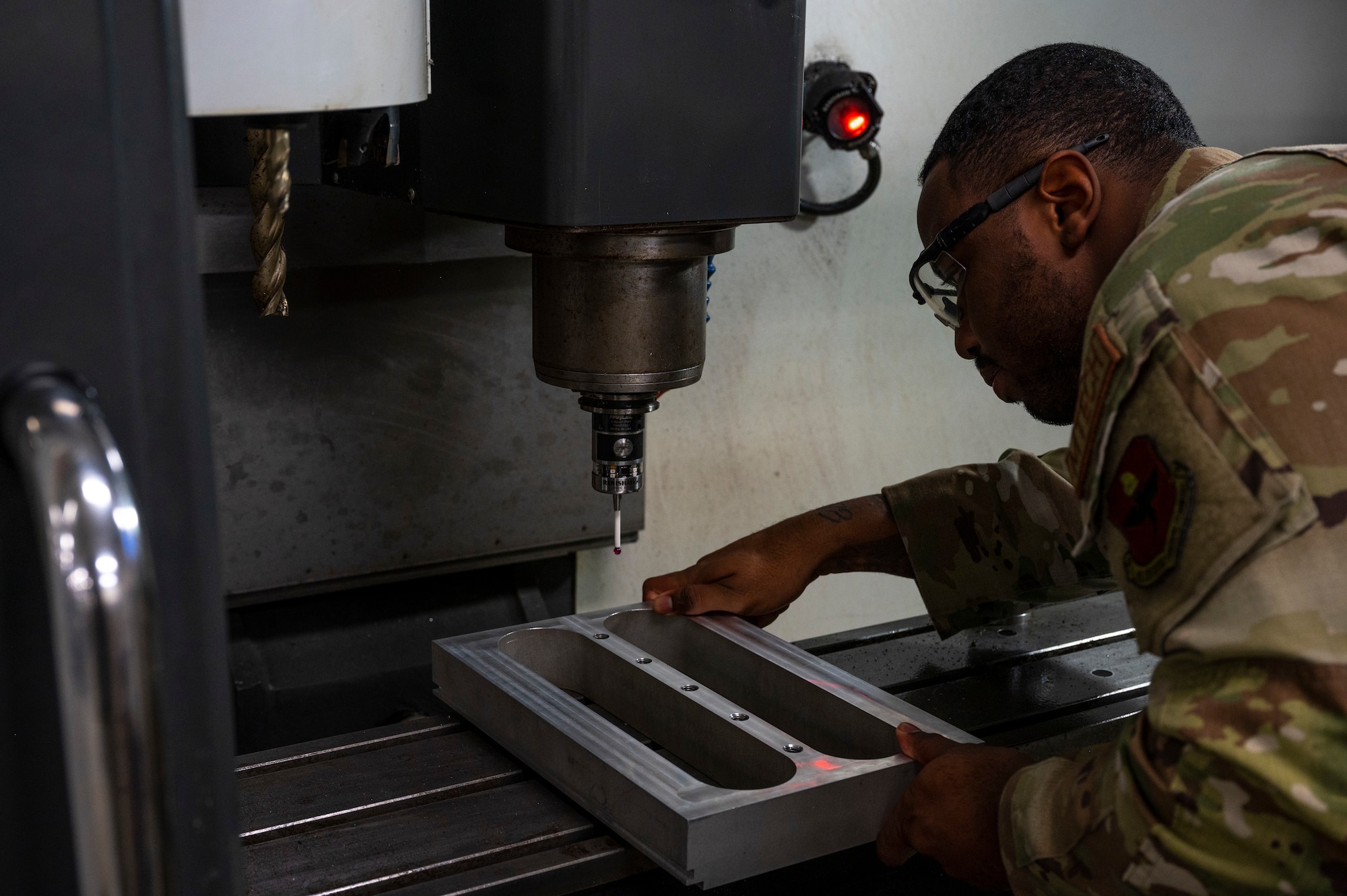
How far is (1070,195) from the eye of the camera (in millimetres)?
1090

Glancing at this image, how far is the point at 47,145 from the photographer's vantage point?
47cm

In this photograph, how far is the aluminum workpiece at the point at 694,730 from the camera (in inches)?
35.6

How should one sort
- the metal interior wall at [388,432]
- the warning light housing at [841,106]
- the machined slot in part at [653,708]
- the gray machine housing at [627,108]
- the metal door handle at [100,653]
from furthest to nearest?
the warning light housing at [841,106] → the metal interior wall at [388,432] → the machined slot in part at [653,708] → the gray machine housing at [627,108] → the metal door handle at [100,653]

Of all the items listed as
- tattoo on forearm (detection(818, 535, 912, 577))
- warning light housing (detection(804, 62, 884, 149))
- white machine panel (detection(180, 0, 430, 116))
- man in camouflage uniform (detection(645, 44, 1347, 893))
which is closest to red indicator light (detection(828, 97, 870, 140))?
warning light housing (detection(804, 62, 884, 149))

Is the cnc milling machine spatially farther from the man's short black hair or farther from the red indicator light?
the man's short black hair

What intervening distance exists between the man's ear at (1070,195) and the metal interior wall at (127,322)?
78 centimetres

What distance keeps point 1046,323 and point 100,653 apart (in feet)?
2.90

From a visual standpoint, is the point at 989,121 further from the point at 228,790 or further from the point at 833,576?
the point at 833,576

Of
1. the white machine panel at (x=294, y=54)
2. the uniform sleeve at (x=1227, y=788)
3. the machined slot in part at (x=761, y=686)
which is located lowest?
the machined slot in part at (x=761, y=686)

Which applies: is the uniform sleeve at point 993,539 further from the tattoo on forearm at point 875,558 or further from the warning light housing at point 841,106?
the warning light housing at point 841,106

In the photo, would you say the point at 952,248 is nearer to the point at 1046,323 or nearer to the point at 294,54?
the point at 1046,323

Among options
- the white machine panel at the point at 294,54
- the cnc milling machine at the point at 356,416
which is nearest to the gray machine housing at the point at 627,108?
the cnc milling machine at the point at 356,416

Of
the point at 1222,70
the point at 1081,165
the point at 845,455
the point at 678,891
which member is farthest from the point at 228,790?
the point at 1222,70

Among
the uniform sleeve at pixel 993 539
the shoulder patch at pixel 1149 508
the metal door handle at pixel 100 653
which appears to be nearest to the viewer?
the metal door handle at pixel 100 653
